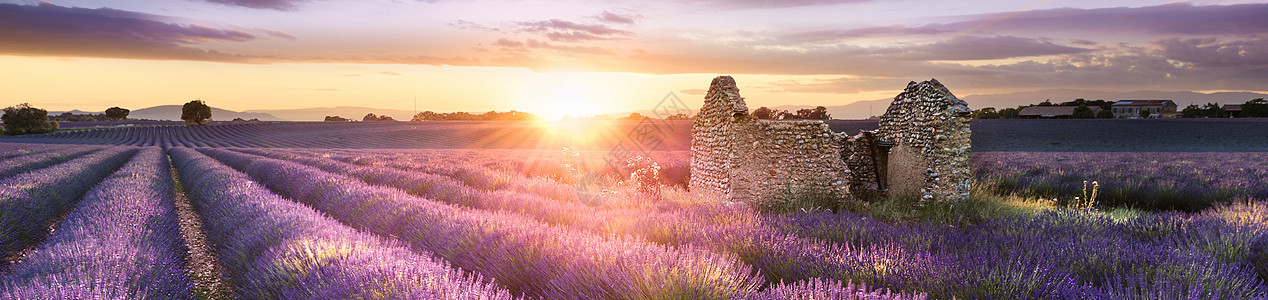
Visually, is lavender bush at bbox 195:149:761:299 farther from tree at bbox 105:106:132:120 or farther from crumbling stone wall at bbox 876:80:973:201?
tree at bbox 105:106:132:120

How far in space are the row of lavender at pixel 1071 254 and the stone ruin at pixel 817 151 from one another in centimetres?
273

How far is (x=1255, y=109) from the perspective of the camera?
56.8 meters

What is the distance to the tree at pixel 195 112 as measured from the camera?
80.4 meters

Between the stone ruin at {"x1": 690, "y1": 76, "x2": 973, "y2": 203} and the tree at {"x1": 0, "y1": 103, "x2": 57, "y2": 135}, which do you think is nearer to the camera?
the stone ruin at {"x1": 690, "y1": 76, "x2": 973, "y2": 203}

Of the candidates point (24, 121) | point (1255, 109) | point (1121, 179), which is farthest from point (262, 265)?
point (24, 121)

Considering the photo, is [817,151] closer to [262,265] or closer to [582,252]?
→ [582,252]

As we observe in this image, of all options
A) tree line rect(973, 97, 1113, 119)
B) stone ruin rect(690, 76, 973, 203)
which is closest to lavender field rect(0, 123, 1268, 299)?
stone ruin rect(690, 76, 973, 203)

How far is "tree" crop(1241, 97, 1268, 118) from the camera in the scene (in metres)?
56.0

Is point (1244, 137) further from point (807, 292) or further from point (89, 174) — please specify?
point (89, 174)

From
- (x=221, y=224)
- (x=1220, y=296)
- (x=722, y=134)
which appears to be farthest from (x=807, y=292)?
(x=722, y=134)

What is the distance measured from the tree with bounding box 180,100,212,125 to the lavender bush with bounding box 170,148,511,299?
99.3 m

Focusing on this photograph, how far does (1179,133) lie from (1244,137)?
125 inches

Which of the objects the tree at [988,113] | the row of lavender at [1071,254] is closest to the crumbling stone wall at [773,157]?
the row of lavender at [1071,254]

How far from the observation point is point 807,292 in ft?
6.95
